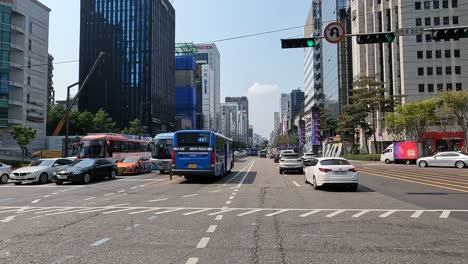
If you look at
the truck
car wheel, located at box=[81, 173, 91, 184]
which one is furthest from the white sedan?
the truck

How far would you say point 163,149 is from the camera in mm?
32531

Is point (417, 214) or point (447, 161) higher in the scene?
point (447, 161)

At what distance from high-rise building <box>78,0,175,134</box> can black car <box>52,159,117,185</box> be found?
82527 millimetres

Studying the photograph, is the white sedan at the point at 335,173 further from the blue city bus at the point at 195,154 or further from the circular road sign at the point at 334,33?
the blue city bus at the point at 195,154

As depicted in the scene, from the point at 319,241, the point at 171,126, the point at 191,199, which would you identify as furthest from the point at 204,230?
the point at 171,126

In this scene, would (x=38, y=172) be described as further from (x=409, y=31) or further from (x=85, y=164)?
(x=409, y=31)

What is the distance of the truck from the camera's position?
46.2 meters

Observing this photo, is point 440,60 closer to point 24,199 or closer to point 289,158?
point 289,158

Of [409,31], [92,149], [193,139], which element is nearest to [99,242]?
[409,31]

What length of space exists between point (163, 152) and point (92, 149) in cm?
578

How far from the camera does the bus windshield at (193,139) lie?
885 inches

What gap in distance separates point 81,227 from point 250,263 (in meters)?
4.66

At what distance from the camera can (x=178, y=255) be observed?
21.4 ft

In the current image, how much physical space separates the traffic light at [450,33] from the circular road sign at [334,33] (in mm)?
3519
